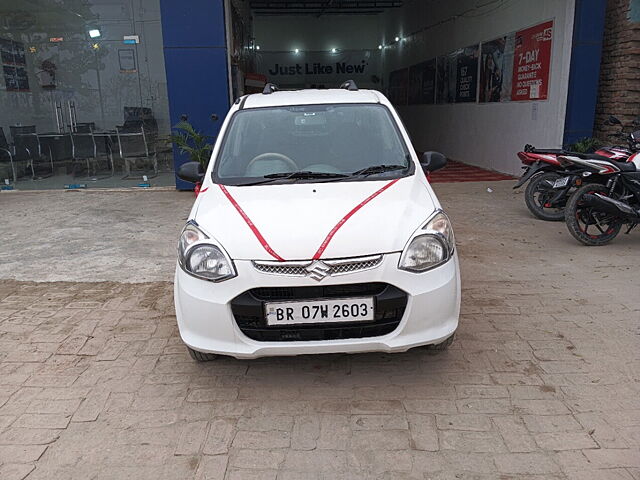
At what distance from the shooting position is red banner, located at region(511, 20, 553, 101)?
29.9 feet

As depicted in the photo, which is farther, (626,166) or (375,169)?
(626,166)

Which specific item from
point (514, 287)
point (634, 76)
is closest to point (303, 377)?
point (514, 287)

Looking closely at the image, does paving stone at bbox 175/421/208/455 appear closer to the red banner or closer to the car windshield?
the car windshield

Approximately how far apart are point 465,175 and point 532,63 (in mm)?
2513

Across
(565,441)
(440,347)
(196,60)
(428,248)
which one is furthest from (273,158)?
(196,60)

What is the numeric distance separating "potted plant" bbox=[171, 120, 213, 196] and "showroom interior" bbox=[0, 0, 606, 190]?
0.80 ft

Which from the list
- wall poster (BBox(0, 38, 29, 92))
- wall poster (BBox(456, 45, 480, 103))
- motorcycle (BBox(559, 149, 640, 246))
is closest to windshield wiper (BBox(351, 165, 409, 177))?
motorcycle (BBox(559, 149, 640, 246))

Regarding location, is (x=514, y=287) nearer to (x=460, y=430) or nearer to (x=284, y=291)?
(x=460, y=430)

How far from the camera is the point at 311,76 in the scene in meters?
22.8

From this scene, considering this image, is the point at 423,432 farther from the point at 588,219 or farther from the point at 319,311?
the point at 588,219

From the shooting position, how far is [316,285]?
2701 mm

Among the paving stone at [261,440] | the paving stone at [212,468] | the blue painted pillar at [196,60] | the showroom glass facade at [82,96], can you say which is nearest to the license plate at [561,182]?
the paving stone at [261,440]

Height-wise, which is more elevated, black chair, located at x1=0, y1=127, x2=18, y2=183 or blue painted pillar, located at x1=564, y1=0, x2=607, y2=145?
blue painted pillar, located at x1=564, y1=0, x2=607, y2=145

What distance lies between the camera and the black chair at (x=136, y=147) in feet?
34.0
